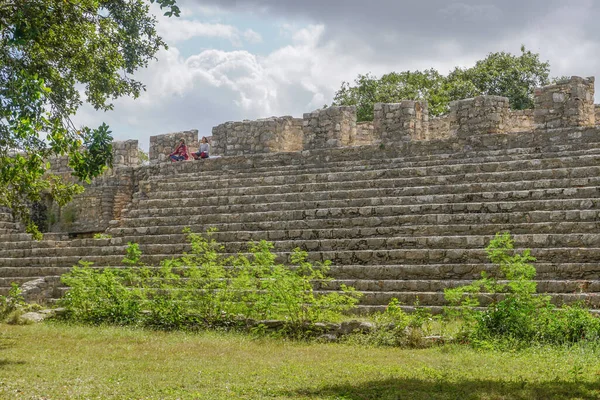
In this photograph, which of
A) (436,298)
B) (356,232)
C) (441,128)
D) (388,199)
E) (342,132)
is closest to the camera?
(436,298)

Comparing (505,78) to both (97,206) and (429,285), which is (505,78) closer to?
(97,206)

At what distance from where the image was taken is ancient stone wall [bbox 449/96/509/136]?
1694cm

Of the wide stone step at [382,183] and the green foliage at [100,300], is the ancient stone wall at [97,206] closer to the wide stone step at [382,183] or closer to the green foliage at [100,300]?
the wide stone step at [382,183]

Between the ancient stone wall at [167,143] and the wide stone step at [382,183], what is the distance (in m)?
2.85

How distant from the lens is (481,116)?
17.0 meters

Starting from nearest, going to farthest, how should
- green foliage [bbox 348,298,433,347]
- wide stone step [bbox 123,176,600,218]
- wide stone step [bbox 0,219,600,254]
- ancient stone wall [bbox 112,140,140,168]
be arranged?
green foliage [bbox 348,298,433,347] < wide stone step [bbox 0,219,600,254] < wide stone step [bbox 123,176,600,218] < ancient stone wall [bbox 112,140,140,168]

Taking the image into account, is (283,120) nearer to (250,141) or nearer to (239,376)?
(250,141)

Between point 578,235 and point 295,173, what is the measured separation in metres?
7.07

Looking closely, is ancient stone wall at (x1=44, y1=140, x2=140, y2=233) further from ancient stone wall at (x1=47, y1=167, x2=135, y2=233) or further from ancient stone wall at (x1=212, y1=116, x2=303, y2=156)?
ancient stone wall at (x1=212, y1=116, x2=303, y2=156)

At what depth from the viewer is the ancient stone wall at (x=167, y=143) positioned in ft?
70.5

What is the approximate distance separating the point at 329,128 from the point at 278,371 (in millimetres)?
10658

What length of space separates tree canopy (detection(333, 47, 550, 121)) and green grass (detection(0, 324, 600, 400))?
2326 cm

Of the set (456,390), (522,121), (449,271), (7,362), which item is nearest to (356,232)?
(449,271)

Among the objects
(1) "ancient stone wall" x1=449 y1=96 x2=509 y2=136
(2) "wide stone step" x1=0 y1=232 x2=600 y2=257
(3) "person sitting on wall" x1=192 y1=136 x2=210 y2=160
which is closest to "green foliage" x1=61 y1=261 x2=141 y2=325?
(2) "wide stone step" x1=0 y1=232 x2=600 y2=257
